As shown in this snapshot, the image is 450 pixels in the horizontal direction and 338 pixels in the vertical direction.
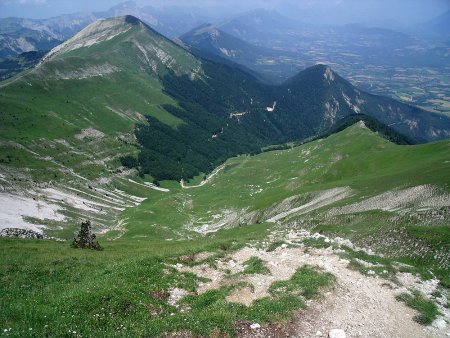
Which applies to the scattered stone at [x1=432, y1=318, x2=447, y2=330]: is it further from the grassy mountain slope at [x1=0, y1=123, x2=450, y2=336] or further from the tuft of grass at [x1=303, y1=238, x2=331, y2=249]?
the tuft of grass at [x1=303, y1=238, x2=331, y2=249]

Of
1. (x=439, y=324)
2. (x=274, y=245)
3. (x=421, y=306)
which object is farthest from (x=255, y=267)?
(x=439, y=324)

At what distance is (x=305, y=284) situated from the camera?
97.4ft

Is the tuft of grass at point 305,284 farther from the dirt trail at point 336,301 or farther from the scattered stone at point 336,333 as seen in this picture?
the scattered stone at point 336,333

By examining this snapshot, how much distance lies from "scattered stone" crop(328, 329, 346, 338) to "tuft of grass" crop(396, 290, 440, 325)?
6.41m

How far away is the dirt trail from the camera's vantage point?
24562 mm

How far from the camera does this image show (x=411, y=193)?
67.7 m

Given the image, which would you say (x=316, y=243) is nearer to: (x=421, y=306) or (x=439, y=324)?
(x=421, y=306)

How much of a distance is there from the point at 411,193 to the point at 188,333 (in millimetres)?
57397

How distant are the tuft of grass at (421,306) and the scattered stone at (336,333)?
6412mm

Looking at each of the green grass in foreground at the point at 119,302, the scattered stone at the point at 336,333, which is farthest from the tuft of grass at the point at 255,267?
the scattered stone at the point at 336,333

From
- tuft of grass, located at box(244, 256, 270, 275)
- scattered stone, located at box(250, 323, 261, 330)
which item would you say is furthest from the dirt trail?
tuft of grass, located at box(244, 256, 270, 275)

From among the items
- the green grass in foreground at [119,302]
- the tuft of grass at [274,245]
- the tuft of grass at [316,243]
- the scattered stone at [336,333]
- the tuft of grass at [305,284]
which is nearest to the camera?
the green grass in foreground at [119,302]

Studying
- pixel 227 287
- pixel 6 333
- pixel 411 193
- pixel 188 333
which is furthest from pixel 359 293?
pixel 411 193

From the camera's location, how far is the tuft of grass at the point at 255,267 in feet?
109
